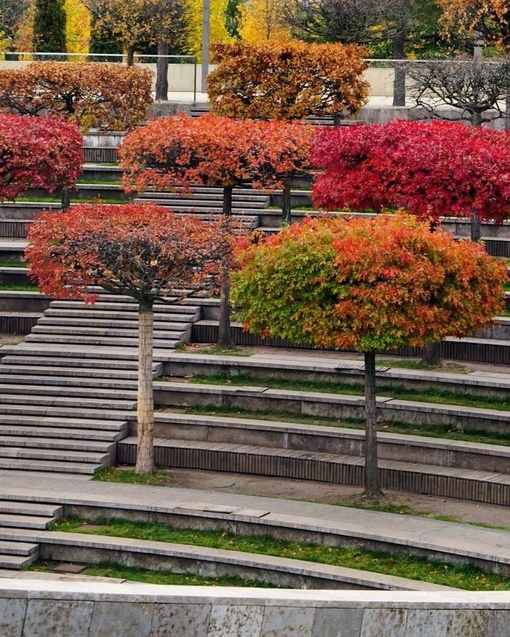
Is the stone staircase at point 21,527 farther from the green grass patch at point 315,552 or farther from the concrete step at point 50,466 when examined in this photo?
the concrete step at point 50,466

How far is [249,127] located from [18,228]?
777cm

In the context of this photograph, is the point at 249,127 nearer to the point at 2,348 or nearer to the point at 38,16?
the point at 2,348

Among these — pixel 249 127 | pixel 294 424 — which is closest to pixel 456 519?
pixel 294 424

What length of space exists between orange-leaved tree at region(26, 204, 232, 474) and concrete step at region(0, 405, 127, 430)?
4.44 ft

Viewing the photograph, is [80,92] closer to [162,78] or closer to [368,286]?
[162,78]

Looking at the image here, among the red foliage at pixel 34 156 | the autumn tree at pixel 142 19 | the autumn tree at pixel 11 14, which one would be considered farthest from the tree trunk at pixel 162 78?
the red foliage at pixel 34 156

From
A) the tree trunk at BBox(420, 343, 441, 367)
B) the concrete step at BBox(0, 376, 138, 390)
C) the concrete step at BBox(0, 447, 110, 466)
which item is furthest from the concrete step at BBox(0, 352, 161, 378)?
the tree trunk at BBox(420, 343, 441, 367)

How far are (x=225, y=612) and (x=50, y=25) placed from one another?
37.9m

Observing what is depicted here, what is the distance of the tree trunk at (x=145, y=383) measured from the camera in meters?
23.6

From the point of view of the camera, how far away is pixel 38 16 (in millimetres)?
49344

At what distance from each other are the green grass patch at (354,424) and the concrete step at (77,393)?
605 millimetres

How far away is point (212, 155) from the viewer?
25.9m

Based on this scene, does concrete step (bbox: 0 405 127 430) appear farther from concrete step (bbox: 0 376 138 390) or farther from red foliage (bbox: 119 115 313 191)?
red foliage (bbox: 119 115 313 191)

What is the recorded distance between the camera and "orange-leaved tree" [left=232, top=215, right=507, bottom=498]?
69.2 ft
